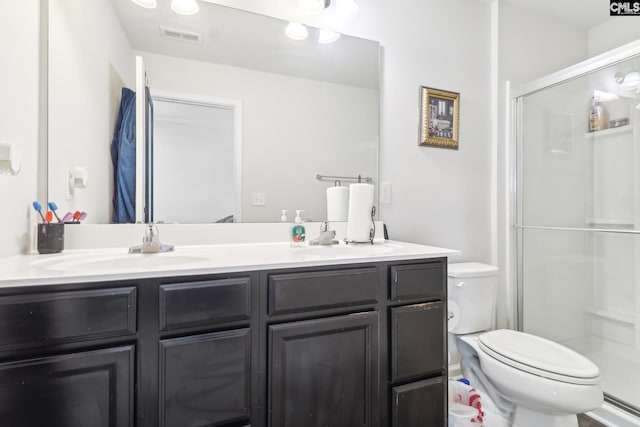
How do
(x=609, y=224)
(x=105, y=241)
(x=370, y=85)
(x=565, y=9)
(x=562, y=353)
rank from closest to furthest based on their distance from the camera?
(x=105, y=241) < (x=562, y=353) < (x=370, y=85) < (x=609, y=224) < (x=565, y=9)

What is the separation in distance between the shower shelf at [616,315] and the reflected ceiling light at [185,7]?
121 inches

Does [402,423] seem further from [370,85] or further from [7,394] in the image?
[370,85]

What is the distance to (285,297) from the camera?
974 millimetres

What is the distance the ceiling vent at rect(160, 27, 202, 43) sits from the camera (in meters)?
1.35

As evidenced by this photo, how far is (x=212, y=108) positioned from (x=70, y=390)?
1131 mm

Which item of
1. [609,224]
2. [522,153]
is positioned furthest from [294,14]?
[609,224]

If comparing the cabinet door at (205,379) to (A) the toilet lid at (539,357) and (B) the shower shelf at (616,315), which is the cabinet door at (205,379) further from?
(B) the shower shelf at (616,315)

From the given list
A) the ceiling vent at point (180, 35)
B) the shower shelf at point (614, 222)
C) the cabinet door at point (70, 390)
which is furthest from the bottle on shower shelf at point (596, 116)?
the cabinet door at point (70, 390)

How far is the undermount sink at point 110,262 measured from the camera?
0.89 m

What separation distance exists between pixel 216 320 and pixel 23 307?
436 millimetres

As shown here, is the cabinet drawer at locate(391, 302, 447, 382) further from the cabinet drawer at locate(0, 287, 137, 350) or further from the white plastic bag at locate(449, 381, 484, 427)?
the cabinet drawer at locate(0, 287, 137, 350)

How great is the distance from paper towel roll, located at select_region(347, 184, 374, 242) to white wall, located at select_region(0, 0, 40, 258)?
48.7 inches

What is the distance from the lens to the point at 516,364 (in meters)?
1.36

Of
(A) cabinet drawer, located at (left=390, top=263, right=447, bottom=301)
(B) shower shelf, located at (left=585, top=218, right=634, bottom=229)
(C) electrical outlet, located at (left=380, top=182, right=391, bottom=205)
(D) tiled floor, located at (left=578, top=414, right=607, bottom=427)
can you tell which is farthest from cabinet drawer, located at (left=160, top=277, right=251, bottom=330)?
(B) shower shelf, located at (left=585, top=218, right=634, bottom=229)
